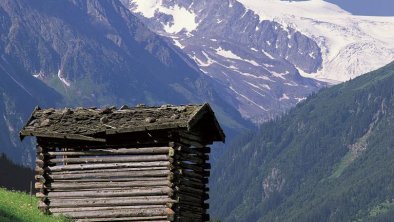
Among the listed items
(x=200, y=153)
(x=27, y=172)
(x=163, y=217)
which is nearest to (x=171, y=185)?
(x=163, y=217)

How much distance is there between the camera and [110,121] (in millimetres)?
41906

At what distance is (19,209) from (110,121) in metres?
4.87

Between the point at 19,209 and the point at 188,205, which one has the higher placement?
the point at 188,205

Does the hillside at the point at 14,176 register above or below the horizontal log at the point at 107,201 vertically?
above

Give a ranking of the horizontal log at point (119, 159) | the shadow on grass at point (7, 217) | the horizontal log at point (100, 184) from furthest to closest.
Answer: the horizontal log at point (119, 159) → the horizontal log at point (100, 184) → the shadow on grass at point (7, 217)

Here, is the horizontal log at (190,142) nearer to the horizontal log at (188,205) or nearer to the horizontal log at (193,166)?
the horizontal log at (193,166)

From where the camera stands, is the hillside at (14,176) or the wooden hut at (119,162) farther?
the hillside at (14,176)

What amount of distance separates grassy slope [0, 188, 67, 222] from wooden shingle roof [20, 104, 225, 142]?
2.83m

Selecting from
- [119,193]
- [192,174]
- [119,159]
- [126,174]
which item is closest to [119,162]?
[119,159]

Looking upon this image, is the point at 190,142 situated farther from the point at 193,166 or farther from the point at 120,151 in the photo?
the point at 120,151

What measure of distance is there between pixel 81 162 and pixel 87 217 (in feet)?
7.41

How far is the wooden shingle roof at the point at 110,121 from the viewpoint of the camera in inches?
1607

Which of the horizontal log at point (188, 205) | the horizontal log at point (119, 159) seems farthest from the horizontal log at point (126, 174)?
the horizontal log at point (188, 205)

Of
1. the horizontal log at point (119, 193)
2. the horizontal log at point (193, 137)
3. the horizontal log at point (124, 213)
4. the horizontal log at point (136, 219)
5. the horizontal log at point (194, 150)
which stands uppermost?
the horizontal log at point (193, 137)
